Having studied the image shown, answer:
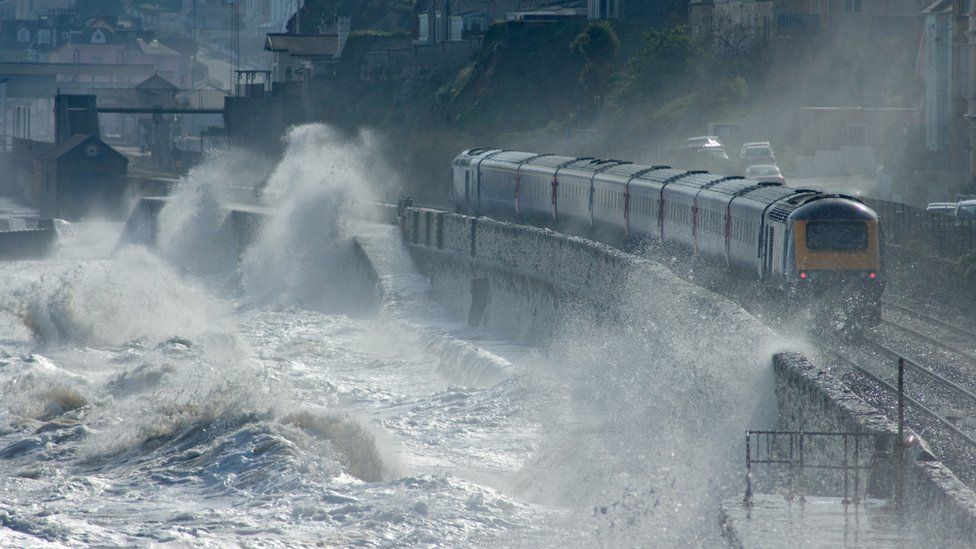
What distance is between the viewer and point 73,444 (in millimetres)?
19391

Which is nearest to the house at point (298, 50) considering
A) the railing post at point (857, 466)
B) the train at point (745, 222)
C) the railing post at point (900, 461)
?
the train at point (745, 222)

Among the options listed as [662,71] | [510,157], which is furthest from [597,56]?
[510,157]

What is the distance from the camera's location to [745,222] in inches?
920

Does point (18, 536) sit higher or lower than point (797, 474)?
lower

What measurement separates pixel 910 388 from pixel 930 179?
23.9 metres

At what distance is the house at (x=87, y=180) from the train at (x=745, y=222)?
3887 cm

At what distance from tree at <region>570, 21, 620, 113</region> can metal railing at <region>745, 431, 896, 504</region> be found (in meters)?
50.0

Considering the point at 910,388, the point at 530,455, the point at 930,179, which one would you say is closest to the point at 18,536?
the point at 530,455

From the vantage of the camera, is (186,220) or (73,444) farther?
(186,220)

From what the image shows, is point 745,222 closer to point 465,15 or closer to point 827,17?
point 827,17

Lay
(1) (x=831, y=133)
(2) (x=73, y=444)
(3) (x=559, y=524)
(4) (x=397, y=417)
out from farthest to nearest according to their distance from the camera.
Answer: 1. (1) (x=831, y=133)
2. (4) (x=397, y=417)
3. (2) (x=73, y=444)
4. (3) (x=559, y=524)

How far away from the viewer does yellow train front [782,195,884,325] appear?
2162 cm

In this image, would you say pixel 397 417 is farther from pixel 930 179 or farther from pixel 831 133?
pixel 831 133

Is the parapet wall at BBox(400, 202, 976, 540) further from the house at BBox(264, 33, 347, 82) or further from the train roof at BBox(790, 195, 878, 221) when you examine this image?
the house at BBox(264, 33, 347, 82)
